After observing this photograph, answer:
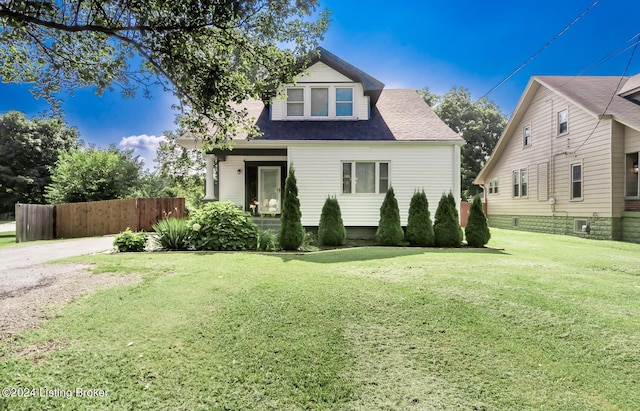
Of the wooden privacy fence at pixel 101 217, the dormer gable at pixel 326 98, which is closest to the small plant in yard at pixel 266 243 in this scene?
the dormer gable at pixel 326 98

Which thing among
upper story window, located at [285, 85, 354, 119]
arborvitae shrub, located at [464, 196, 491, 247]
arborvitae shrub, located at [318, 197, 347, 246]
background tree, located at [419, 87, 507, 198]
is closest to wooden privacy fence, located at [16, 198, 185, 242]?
upper story window, located at [285, 85, 354, 119]

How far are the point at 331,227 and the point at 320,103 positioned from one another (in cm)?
554

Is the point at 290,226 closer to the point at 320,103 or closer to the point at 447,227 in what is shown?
the point at 447,227

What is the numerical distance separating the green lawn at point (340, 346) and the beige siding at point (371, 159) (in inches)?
267

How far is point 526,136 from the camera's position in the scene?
1597 centimetres

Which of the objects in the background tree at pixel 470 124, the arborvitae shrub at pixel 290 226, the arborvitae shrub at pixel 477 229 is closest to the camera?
the arborvitae shrub at pixel 290 226

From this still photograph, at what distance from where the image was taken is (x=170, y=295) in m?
3.69

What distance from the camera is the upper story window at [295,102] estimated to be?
39.2ft

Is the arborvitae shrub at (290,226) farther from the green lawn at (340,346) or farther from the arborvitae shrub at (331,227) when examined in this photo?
the green lawn at (340,346)

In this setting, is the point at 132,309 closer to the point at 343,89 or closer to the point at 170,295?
the point at 170,295

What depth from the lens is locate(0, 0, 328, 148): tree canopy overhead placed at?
3805mm

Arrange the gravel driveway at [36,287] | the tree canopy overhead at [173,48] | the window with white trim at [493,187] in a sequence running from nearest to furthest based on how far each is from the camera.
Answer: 1. the gravel driveway at [36,287]
2. the tree canopy overhead at [173,48]
3. the window with white trim at [493,187]

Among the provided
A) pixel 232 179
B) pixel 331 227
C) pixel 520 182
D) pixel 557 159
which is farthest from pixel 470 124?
pixel 331 227

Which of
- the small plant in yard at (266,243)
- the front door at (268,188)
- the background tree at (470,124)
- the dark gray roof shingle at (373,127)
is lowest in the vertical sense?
the small plant in yard at (266,243)
